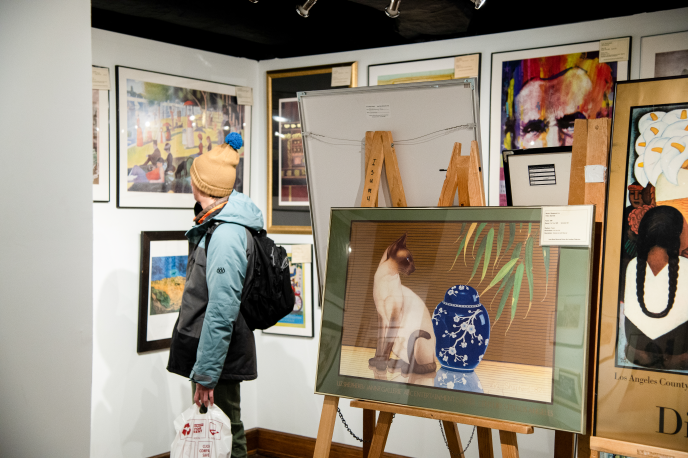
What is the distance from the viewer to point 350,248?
1900 mm

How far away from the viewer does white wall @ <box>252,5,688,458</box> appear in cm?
251

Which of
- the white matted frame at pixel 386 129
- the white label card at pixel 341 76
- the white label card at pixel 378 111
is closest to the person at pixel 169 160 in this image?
the white label card at pixel 341 76

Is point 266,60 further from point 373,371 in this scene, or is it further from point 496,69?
point 373,371

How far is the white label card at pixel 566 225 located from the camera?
1.58 metres

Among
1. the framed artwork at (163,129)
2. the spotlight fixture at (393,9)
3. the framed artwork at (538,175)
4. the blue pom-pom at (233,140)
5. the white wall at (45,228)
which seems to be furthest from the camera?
the framed artwork at (163,129)

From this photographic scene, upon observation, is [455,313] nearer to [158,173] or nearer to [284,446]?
[158,173]

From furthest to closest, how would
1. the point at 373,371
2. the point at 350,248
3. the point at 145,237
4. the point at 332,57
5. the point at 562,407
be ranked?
the point at 332,57 < the point at 145,237 < the point at 350,248 < the point at 373,371 < the point at 562,407

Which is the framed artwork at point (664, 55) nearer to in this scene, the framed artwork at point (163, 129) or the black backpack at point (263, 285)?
the black backpack at point (263, 285)

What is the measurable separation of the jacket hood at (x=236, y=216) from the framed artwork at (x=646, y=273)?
1.34 meters

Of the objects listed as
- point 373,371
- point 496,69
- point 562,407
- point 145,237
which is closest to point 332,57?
point 496,69

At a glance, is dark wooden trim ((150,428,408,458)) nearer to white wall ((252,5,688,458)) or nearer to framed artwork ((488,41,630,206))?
white wall ((252,5,688,458))

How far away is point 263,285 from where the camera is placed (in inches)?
92.7

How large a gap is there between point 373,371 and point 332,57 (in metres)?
1.92

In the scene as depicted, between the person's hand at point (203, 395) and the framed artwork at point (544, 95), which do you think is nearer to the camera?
the person's hand at point (203, 395)
